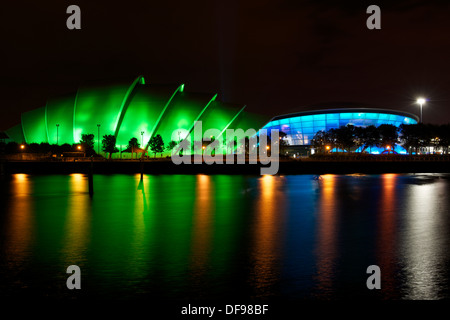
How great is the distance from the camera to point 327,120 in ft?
333

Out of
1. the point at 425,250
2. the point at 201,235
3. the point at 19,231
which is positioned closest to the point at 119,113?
the point at 19,231

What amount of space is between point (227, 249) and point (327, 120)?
3683 inches

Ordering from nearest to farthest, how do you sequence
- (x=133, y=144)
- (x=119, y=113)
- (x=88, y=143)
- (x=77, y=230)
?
(x=77, y=230), (x=119, y=113), (x=88, y=143), (x=133, y=144)

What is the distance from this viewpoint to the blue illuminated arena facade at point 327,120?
99688 millimetres

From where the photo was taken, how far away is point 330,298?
714 cm

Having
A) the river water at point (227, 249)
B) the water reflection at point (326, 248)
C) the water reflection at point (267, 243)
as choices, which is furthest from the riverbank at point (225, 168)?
the water reflection at point (326, 248)

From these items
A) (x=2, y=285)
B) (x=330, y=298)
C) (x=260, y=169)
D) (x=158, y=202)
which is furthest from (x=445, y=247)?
(x=260, y=169)

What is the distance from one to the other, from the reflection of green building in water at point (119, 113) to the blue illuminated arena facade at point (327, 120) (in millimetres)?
31402

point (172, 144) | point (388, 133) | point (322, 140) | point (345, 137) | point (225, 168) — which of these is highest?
point (388, 133)

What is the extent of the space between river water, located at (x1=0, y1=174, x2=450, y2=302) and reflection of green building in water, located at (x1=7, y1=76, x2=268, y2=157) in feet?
164

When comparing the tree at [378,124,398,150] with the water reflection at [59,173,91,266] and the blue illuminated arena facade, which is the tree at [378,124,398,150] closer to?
the blue illuminated arena facade

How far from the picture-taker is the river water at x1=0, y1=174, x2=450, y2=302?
7.64 metres

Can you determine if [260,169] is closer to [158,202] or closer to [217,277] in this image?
[158,202]

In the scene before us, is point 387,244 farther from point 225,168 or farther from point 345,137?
point 345,137
